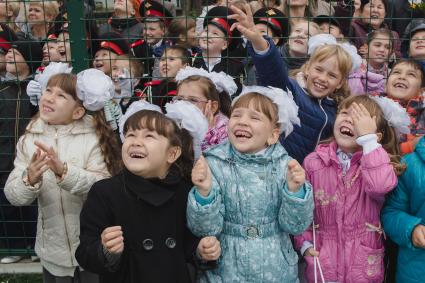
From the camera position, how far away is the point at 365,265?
2824 mm

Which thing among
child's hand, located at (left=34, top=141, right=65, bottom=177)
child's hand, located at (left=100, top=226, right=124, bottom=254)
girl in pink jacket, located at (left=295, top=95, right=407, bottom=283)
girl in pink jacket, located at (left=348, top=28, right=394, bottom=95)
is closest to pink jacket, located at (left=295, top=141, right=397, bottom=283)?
girl in pink jacket, located at (left=295, top=95, right=407, bottom=283)

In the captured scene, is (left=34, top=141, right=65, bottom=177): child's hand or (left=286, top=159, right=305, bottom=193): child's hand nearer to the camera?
(left=286, top=159, right=305, bottom=193): child's hand

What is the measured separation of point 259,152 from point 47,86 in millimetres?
1238

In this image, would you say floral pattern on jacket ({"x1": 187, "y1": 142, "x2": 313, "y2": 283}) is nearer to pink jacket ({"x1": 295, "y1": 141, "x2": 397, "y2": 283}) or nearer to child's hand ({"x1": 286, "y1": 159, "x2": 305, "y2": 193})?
child's hand ({"x1": 286, "y1": 159, "x2": 305, "y2": 193})

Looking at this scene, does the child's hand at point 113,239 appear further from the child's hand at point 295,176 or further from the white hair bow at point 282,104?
the white hair bow at point 282,104

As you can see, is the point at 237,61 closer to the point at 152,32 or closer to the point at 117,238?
the point at 152,32

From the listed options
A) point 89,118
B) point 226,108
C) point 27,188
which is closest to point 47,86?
point 89,118

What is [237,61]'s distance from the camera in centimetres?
424

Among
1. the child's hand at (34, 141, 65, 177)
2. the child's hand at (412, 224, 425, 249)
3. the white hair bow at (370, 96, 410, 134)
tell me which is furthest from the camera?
the white hair bow at (370, 96, 410, 134)

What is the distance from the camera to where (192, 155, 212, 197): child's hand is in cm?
252

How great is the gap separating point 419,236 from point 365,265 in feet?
0.92

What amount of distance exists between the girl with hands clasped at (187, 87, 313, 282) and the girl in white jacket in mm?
724

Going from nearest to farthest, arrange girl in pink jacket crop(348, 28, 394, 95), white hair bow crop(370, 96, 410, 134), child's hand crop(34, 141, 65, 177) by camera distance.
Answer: child's hand crop(34, 141, 65, 177) < white hair bow crop(370, 96, 410, 134) < girl in pink jacket crop(348, 28, 394, 95)

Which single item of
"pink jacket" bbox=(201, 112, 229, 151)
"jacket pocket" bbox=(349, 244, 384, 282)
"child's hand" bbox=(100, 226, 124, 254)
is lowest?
"jacket pocket" bbox=(349, 244, 384, 282)
